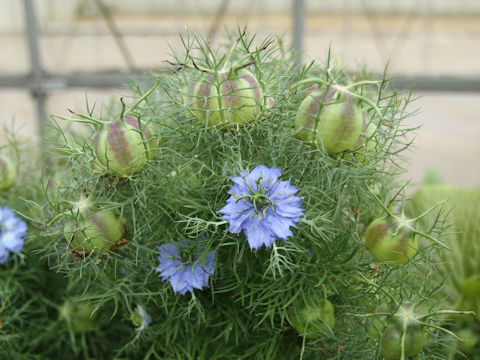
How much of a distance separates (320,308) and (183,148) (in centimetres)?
14

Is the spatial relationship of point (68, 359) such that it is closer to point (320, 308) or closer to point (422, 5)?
point (320, 308)

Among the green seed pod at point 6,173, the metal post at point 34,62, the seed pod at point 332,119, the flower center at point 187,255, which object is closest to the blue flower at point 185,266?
the flower center at point 187,255

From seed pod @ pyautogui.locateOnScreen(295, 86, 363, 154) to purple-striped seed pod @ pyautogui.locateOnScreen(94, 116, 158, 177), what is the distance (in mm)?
100

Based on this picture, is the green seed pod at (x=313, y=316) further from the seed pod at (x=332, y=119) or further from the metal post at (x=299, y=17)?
the metal post at (x=299, y=17)

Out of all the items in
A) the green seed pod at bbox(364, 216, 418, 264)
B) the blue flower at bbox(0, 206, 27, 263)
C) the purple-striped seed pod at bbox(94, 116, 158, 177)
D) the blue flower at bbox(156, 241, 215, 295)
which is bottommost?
the blue flower at bbox(0, 206, 27, 263)

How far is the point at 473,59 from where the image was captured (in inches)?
55.4

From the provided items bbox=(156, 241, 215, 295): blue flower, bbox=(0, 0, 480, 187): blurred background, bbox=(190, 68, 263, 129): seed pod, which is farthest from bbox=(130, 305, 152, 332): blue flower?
bbox=(0, 0, 480, 187): blurred background

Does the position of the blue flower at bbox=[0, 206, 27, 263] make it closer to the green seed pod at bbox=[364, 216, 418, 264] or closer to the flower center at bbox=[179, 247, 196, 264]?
the flower center at bbox=[179, 247, 196, 264]

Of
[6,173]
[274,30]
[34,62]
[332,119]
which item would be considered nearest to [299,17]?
[274,30]

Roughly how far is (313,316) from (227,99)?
15cm

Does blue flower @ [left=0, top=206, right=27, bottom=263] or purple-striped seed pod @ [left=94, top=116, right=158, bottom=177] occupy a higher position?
purple-striped seed pod @ [left=94, top=116, right=158, bottom=177]

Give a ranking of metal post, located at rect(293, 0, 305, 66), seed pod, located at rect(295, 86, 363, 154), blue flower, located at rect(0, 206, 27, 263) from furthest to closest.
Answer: metal post, located at rect(293, 0, 305, 66), blue flower, located at rect(0, 206, 27, 263), seed pod, located at rect(295, 86, 363, 154)

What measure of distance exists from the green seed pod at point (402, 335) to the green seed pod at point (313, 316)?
0.04m

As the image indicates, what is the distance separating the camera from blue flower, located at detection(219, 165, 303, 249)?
31 centimetres
